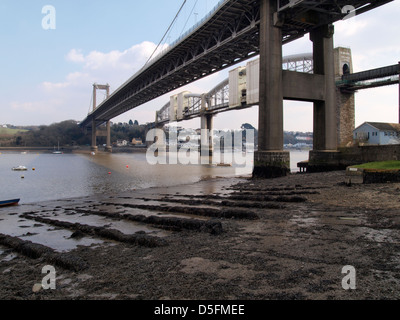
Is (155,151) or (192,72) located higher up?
(192,72)

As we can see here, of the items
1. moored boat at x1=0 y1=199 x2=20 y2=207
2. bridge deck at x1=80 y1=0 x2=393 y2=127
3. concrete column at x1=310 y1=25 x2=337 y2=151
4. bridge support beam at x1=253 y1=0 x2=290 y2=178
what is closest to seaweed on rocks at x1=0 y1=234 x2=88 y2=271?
moored boat at x1=0 y1=199 x2=20 y2=207

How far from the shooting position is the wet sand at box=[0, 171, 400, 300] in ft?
13.7

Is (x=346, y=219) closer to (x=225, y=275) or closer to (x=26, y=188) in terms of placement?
(x=225, y=275)

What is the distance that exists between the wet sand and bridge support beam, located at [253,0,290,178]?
1455 centimetres

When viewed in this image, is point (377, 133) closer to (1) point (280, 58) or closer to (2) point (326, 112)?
(2) point (326, 112)

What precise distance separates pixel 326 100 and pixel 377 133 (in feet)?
81.0

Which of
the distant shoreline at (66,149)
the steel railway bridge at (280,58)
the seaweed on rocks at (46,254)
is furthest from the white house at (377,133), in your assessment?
the distant shoreline at (66,149)

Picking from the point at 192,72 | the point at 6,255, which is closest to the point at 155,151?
the point at 192,72

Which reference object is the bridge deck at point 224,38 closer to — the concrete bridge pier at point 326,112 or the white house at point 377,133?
the concrete bridge pier at point 326,112

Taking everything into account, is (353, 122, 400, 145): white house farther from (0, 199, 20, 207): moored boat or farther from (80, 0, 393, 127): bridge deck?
(0, 199, 20, 207): moored boat

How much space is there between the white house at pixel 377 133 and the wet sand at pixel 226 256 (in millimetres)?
40525

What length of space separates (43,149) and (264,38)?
151180 millimetres

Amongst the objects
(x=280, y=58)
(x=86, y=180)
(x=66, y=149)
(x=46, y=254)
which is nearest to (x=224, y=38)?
(x=280, y=58)
